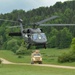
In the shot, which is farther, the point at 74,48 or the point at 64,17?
the point at 64,17

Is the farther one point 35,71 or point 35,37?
point 35,37

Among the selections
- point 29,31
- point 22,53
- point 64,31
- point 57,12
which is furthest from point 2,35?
point 29,31

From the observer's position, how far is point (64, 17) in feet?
578

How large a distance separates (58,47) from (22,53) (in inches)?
1780

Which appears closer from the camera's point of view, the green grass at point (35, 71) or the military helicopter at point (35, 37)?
the green grass at point (35, 71)

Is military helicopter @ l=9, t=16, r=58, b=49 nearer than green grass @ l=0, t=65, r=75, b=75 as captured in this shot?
No

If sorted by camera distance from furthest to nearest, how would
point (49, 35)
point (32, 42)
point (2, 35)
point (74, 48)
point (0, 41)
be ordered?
point (2, 35) < point (0, 41) < point (49, 35) < point (74, 48) < point (32, 42)

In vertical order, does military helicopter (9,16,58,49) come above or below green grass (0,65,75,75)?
above

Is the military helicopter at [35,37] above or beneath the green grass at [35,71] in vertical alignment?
above

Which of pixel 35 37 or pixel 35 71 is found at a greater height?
pixel 35 37

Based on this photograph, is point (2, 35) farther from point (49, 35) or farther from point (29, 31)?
point (29, 31)

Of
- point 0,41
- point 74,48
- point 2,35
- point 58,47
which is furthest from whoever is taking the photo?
point 2,35

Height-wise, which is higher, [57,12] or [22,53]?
[57,12]

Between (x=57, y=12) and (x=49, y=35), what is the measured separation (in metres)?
35.1
